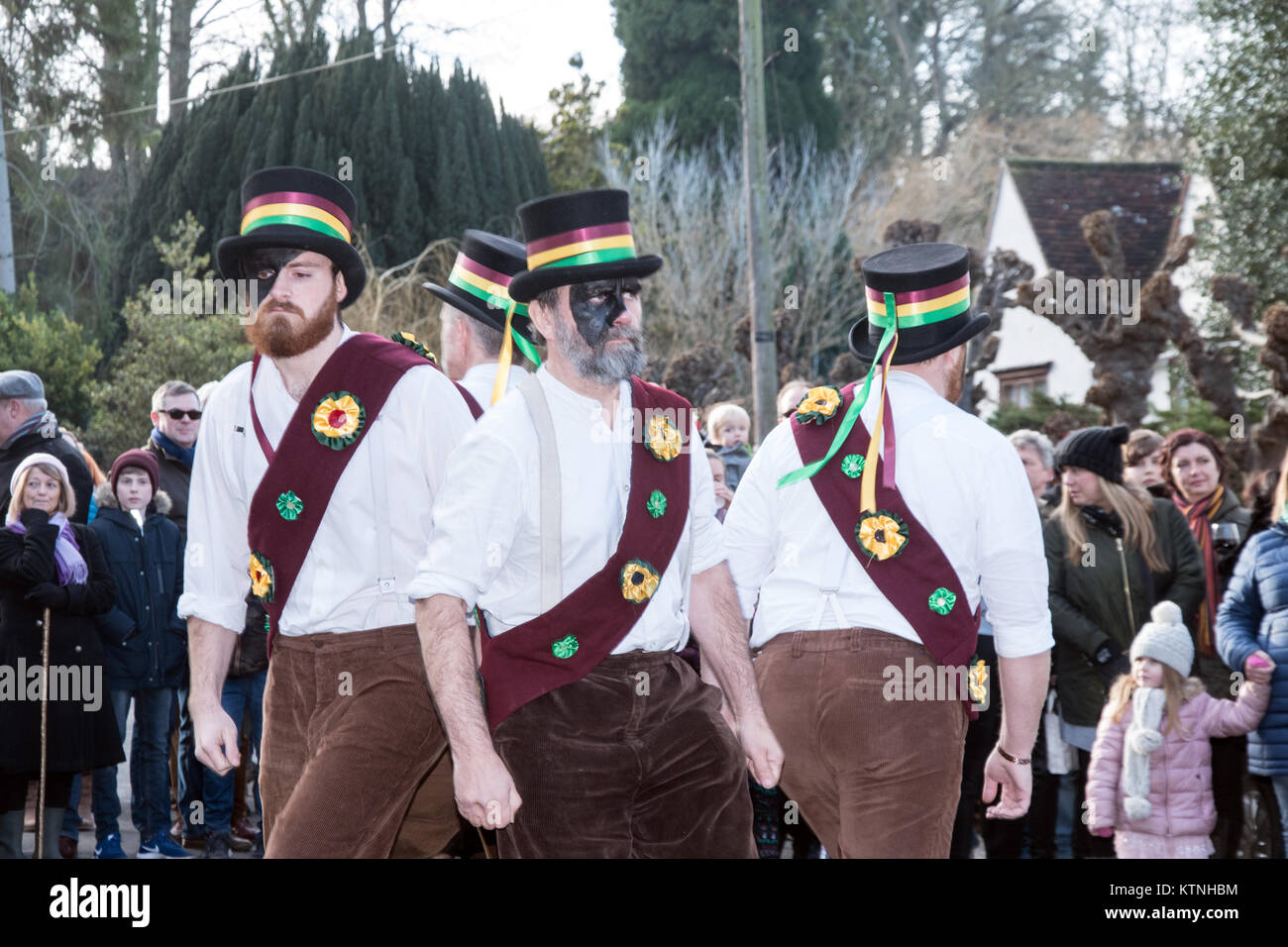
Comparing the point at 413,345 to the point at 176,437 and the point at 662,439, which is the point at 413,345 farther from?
the point at 176,437

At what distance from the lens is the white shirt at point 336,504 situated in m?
4.02

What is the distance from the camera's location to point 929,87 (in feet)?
132

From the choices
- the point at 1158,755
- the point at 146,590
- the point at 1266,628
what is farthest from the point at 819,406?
the point at 146,590

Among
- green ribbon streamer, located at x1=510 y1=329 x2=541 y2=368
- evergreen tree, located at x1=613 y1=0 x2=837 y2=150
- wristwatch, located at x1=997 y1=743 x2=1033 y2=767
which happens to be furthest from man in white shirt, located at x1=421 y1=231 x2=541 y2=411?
evergreen tree, located at x1=613 y1=0 x2=837 y2=150

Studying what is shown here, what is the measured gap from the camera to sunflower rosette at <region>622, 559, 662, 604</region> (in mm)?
3629

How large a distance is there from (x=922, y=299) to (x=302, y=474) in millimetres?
1735

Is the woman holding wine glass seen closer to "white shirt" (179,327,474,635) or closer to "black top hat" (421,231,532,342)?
"black top hat" (421,231,532,342)

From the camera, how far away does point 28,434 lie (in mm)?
7852

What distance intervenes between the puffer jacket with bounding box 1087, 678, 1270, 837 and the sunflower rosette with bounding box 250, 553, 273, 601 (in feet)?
13.4

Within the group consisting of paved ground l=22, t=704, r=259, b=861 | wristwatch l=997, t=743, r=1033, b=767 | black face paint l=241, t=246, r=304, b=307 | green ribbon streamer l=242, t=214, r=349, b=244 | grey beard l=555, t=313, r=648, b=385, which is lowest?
paved ground l=22, t=704, r=259, b=861

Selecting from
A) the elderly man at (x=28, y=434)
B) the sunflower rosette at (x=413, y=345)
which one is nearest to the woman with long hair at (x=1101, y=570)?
the sunflower rosette at (x=413, y=345)

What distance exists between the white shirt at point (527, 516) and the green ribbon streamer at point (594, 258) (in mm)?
274

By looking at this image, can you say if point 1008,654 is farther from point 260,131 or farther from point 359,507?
point 260,131

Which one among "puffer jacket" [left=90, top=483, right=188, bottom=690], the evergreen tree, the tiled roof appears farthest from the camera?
the evergreen tree
